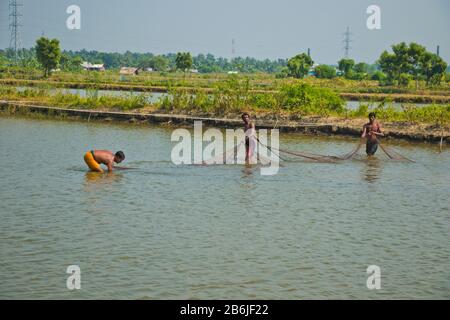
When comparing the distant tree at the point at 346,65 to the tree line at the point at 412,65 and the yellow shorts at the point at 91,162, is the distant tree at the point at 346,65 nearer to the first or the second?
the tree line at the point at 412,65

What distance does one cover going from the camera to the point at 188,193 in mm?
11898

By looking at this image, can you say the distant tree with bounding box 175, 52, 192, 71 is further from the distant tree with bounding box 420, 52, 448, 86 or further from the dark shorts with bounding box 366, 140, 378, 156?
the dark shorts with bounding box 366, 140, 378, 156

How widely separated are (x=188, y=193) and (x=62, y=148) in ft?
20.0

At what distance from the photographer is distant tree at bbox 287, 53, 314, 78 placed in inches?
2702

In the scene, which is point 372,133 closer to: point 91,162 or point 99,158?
point 99,158

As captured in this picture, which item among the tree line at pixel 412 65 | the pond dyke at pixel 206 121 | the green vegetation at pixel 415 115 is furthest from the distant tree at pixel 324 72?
the green vegetation at pixel 415 115

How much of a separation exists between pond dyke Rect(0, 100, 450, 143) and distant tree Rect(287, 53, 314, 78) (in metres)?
45.4

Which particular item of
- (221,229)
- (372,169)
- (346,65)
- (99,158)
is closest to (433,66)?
(346,65)

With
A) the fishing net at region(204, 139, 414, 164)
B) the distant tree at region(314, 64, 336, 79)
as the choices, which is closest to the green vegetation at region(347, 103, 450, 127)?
the fishing net at region(204, 139, 414, 164)

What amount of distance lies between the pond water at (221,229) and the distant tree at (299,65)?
53.4 metres

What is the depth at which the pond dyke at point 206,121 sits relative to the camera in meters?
20.0

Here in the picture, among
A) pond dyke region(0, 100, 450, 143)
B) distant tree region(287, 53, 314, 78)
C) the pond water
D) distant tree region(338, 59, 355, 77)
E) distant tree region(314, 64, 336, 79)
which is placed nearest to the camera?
the pond water

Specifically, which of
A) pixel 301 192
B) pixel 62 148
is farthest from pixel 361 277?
pixel 62 148
